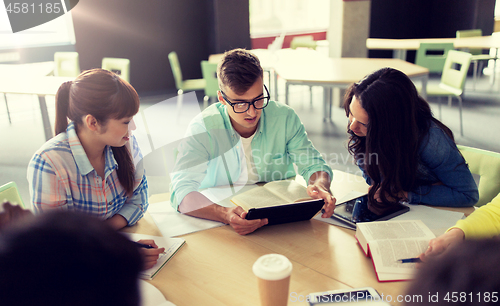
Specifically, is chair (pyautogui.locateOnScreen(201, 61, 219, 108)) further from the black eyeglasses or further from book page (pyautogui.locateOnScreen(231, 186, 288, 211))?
book page (pyautogui.locateOnScreen(231, 186, 288, 211))

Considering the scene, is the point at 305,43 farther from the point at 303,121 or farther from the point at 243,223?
the point at 243,223

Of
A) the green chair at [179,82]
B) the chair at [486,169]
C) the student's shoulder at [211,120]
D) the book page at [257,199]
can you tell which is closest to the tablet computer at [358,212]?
the book page at [257,199]

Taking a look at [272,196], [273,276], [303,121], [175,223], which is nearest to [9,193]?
[175,223]

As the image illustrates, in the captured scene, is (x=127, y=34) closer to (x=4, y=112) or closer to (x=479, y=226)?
(x=4, y=112)

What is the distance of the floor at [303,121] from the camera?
357 cm

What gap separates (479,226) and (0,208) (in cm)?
123

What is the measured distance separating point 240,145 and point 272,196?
483 millimetres

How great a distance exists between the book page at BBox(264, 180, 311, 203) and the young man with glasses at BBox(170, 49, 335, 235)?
53mm

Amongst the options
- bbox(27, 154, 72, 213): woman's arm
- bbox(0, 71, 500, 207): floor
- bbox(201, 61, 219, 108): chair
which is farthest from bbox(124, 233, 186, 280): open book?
bbox(201, 61, 219, 108): chair

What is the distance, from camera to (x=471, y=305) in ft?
1.14

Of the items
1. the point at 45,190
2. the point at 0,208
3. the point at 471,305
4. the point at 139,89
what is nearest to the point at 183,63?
the point at 139,89

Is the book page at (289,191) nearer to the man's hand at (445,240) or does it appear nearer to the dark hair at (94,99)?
the man's hand at (445,240)

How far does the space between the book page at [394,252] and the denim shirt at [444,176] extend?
0.37m

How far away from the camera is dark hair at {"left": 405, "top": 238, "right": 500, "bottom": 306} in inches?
13.7
